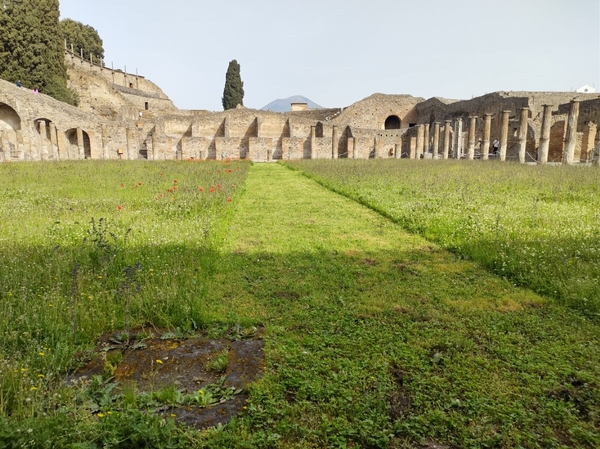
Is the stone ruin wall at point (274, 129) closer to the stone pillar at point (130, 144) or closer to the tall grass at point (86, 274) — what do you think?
the stone pillar at point (130, 144)

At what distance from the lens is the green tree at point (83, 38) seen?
188 ft

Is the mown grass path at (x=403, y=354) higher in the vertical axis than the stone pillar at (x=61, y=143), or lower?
lower

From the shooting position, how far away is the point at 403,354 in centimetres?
342

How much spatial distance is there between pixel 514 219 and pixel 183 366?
7009 mm

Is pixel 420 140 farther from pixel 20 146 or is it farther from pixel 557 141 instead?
pixel 20 146

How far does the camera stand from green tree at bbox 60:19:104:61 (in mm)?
57344

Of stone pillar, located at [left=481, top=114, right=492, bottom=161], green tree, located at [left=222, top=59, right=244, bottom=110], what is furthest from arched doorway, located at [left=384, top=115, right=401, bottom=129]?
stone pillar, located at [left=481, top=114, right=492, bottom=161]

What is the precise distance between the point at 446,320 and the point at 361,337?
3.10ft

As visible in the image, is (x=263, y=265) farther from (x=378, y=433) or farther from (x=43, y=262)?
(x=378, y=433)

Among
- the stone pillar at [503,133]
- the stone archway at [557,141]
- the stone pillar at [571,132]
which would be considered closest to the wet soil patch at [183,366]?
the stone pillar at [571,132]

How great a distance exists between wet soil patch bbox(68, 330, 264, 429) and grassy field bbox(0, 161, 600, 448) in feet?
0.40

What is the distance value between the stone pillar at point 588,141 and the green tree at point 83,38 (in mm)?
58447

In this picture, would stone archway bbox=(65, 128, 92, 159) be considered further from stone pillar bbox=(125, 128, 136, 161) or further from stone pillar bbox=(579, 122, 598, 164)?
stone pillar bbox=(579, 122, 598, 164)

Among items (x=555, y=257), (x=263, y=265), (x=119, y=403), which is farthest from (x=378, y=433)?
(x=555, y=257)
